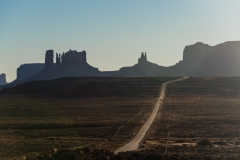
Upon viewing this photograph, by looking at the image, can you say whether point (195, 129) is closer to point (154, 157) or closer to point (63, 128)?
point (63, 128)

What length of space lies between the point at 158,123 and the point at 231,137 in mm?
12295

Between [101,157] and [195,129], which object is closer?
[101,157]

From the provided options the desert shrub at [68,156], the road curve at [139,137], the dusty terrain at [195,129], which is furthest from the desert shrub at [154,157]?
the desert shrub at [68,156]

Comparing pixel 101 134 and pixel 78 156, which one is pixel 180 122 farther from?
pixel 78 156

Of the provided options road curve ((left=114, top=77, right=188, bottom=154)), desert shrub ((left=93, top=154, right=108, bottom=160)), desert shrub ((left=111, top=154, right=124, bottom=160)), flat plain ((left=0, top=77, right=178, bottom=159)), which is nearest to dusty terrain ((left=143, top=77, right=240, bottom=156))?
road curve ((left=114, top=77, right=188, bottom=154))

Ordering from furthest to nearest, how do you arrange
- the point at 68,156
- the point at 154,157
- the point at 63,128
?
the point at 63,128
the point at 154,157
the point at 68,156

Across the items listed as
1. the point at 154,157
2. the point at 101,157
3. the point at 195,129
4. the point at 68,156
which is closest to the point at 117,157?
the point at 101,157

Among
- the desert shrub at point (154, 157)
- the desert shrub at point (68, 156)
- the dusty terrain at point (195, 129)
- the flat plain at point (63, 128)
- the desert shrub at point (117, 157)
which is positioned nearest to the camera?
the desert shrub at point (68, 156)

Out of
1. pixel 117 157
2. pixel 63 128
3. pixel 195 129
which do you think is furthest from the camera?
pixel 63 128

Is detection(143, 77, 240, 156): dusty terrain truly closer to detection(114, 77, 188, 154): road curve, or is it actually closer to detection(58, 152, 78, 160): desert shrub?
detection(114, 77, 188, 154): road curve

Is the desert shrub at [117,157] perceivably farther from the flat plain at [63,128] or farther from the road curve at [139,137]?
the flat plain at [63,128]

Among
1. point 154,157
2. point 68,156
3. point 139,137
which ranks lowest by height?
point 139,137

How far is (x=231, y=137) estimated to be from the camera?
37375 mm

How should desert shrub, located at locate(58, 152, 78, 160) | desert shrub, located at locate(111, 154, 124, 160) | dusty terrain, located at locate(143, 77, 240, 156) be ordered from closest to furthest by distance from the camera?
desert shrub, located at locate(58, 152, 78, 160) → desert shrub, located at locate(111, 154, 124, 160) → dusty terrain, located at locate(143, 77, 240, 156)
